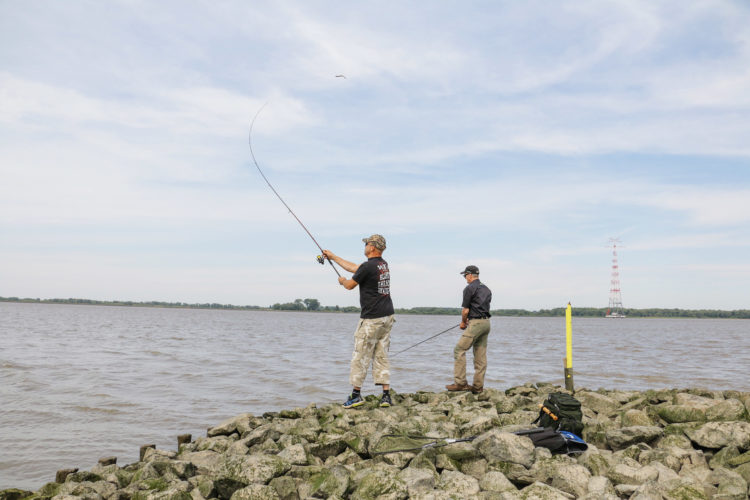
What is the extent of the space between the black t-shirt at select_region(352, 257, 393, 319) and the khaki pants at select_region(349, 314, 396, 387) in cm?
11

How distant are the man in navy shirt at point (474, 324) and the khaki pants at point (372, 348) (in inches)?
72.4

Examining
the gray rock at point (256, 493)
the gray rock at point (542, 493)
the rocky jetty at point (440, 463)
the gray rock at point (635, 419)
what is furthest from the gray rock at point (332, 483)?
the gray rock at point (635, 419)

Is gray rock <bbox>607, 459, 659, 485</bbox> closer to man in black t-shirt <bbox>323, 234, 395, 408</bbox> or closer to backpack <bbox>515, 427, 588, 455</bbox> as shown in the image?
backpack <bbox>515, 427, 588, 455</bbox>

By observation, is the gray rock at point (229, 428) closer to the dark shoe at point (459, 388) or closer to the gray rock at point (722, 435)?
the dark shoe at point (459, 388)

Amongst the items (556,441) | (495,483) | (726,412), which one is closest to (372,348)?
(556,441)

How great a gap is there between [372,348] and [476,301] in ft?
7.97

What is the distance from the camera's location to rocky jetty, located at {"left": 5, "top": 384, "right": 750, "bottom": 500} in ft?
15.4

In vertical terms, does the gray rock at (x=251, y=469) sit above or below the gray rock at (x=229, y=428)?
above

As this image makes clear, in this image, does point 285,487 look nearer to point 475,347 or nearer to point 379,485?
point 379,485

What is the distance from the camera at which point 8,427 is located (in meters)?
9.53

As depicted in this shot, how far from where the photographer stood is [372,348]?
7773 millimetres

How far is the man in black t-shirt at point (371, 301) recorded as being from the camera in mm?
7570

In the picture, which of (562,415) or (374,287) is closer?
(562,415)

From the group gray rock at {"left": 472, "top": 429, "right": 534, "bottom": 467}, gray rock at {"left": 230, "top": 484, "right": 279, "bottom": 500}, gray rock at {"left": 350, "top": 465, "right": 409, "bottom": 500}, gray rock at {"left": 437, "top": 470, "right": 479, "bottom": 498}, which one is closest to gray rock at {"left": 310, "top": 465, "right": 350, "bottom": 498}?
gray rock at {"left": 350, "top": 465, "right": 409, "bottom": 500}
